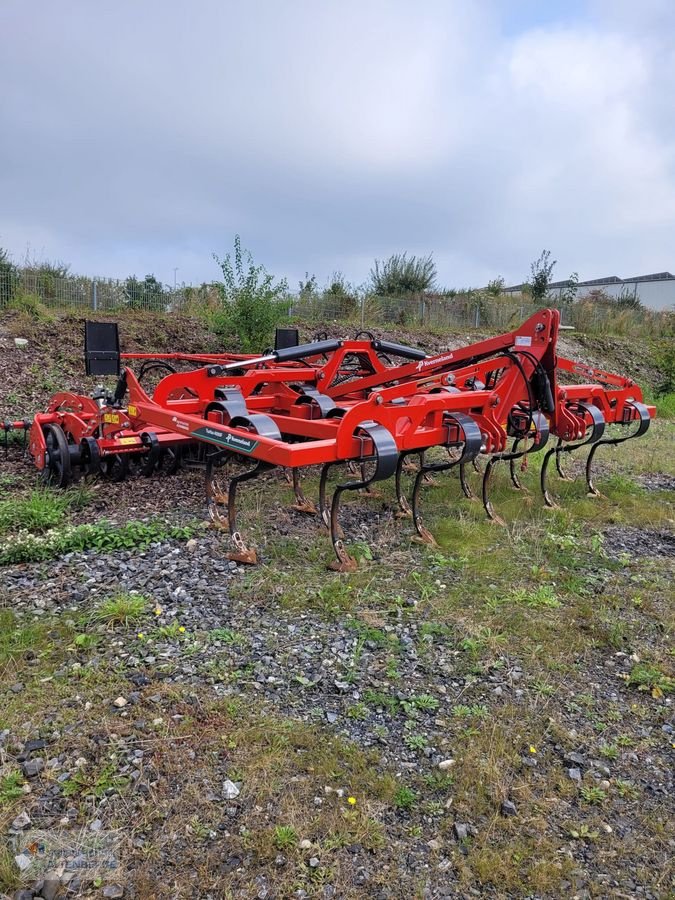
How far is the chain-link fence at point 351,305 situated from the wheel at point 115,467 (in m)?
6.79

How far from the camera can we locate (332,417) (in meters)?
5.75

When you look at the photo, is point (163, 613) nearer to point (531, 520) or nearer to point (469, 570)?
point (469, 570)

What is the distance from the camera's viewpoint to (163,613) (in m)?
3.50

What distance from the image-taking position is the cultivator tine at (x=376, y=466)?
3.99 meters

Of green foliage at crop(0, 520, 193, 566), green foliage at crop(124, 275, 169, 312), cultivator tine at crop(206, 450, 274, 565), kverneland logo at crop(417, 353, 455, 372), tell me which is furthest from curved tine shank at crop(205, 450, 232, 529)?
green foliage at crop(124, 275, 169, 312)

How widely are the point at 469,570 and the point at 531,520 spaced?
142cm

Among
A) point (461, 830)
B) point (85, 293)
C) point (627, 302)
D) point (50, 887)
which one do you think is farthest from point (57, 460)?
point (627, 302)

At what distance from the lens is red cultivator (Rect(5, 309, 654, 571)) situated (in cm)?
421

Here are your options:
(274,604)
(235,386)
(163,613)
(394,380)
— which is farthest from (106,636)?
(394,380)

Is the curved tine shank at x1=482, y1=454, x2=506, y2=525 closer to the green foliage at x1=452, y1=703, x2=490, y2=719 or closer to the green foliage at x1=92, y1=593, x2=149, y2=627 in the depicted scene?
the green foliage at x1=452, y1=703, x2=490, y2=719

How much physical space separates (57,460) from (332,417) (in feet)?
8.13

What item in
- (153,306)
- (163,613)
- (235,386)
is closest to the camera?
(163,613)

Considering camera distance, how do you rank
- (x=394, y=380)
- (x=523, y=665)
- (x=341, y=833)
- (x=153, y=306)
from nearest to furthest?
(x=341, y=833) → (x=523, y=665) → (x=394, y=380) → (x=153, y=306)

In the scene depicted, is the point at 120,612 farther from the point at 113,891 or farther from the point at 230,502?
the point at 113,891
